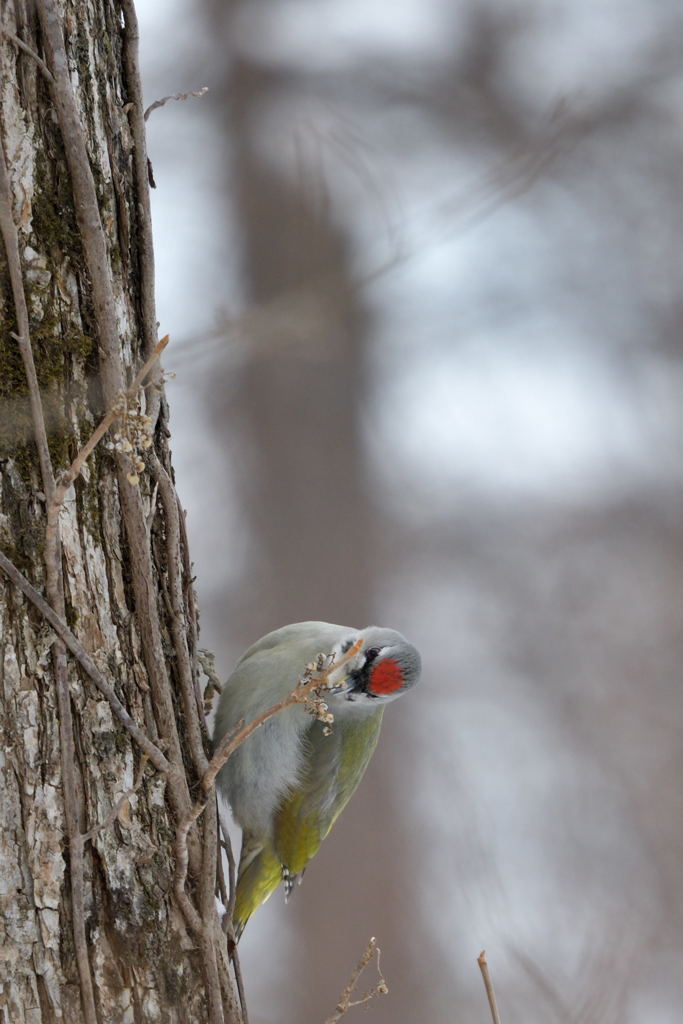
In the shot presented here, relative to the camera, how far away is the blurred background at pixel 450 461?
348 cm

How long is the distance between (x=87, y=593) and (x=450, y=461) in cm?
255

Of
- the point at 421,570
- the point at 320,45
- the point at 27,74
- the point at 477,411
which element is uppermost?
the point at 320,45

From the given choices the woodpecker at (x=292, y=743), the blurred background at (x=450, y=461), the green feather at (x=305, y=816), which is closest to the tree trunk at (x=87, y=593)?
the woodpecker at (x=292, y=743)

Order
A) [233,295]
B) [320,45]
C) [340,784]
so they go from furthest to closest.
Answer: [320,45], [233,295], [340,784]

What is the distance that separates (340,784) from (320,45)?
2.89 m

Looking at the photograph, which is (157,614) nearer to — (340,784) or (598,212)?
(340,784)

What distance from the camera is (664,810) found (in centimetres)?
355

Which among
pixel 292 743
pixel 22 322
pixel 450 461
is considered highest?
pixel 450 461

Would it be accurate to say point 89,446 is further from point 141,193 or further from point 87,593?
point 141,193

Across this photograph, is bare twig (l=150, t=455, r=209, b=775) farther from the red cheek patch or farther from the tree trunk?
the red cheek patch

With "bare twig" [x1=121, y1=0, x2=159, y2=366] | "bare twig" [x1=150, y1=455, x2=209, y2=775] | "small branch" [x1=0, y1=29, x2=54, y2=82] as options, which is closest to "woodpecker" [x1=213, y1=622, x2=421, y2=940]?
"bare twig" [x1=150, y1=455, x2=209, y2=775]

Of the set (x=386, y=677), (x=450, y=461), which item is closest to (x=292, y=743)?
(x=386, y=677)

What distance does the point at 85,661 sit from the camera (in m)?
1.04

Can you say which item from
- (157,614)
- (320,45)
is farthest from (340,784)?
(320,45)
